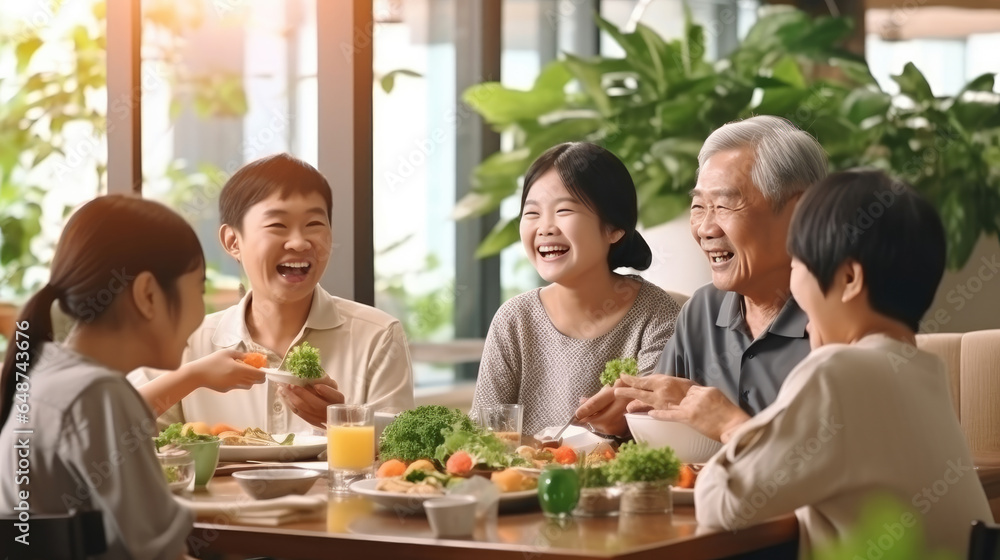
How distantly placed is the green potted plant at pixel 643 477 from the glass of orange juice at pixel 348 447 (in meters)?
0.45

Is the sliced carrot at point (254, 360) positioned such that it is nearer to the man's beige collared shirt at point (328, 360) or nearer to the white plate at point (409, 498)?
the man's beige collared shirt at point (328, 360)

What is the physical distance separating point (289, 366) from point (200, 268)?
62 centimetres

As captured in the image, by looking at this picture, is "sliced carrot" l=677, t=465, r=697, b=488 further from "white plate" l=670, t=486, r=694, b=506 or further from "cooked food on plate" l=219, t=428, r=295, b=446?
"cooked food on plate" l=219, t=428, r=295, b=446

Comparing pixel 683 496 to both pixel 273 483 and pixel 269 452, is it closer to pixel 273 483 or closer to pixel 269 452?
pixel 273 483

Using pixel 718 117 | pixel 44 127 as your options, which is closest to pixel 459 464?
pixel 718 117

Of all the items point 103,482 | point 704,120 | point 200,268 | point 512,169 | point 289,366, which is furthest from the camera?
point 512,169

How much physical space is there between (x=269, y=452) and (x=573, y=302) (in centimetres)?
94

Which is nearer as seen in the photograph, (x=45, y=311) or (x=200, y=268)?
(x=45, y=311)

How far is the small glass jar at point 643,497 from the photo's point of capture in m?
1.75

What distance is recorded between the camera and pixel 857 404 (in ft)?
5.31

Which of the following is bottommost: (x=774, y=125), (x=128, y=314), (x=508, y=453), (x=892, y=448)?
(x=508, y=453)

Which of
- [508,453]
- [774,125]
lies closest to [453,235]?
[774,125]

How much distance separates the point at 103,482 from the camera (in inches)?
59.5

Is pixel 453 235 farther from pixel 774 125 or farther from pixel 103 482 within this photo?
pixel 103 482
